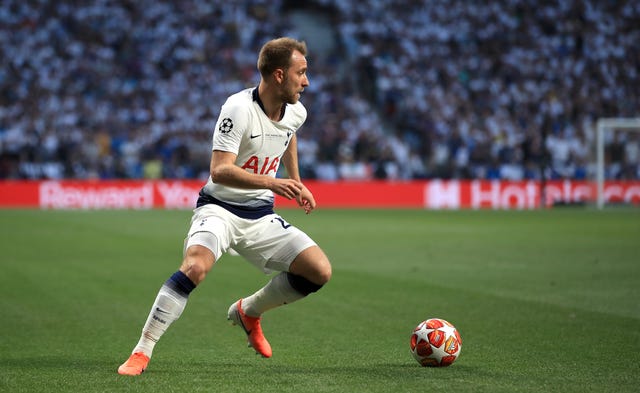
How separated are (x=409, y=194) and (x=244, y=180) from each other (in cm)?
2763

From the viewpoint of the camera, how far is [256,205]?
6.85 metres

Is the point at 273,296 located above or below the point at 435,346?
above

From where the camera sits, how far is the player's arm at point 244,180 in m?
6.26

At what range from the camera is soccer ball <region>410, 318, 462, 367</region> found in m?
6.52

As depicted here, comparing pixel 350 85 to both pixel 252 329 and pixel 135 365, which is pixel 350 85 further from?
pixel 135 365

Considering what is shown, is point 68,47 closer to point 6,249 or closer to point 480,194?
point 480,194

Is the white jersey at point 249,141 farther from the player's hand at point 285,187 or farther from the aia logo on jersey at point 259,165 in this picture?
the player's hand at point 285,187

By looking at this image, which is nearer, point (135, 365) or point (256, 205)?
point (135, 365)

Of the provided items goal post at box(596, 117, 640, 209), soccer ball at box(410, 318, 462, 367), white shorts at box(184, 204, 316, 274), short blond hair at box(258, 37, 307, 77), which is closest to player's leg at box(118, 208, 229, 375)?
white shorts at box(184, 204, 316, 274)

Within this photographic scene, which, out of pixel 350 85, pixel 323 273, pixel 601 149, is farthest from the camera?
pixel 350 85

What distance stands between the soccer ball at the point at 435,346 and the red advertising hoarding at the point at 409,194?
83.7 ft

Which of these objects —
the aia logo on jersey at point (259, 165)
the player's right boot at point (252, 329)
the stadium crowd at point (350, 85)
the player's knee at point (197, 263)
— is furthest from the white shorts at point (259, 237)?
the stadium crowd at point (350, 85)

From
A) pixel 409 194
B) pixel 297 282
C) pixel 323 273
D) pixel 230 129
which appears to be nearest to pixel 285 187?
pixel 230 129

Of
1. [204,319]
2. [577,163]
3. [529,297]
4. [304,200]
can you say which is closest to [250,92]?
[304,200]
